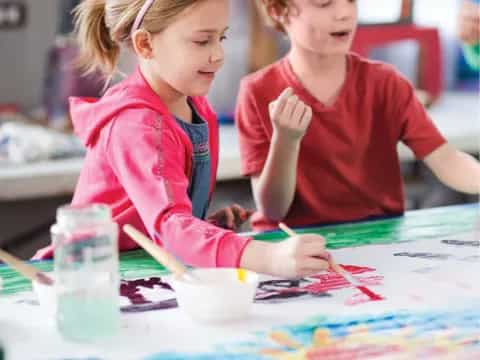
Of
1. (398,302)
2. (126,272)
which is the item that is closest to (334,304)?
(398,302)

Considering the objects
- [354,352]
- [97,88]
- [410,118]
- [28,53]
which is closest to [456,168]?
[410,118]

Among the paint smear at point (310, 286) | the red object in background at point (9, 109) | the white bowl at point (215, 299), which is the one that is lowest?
the red object in background at point (9, 109)

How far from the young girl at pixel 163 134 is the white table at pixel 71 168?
0.72 meters

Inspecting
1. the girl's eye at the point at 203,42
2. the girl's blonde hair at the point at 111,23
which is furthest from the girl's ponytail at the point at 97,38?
the girl's eye at the point at 203,42

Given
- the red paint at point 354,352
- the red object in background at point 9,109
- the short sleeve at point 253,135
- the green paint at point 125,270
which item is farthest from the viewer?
the red object in background at point 9,109

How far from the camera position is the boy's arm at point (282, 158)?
1.47 metres

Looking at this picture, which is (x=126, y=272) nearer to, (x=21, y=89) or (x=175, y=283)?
(x=175, y=283)

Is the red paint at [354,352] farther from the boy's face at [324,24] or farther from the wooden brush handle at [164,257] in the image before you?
the boy's face at [324,24]

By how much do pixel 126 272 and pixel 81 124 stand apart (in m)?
0.26

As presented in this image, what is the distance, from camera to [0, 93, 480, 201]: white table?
→ 222cm

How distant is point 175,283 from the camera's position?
1.12m

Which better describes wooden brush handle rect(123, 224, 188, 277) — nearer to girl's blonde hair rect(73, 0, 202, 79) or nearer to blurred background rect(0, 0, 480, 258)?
girl's blonde hair rect(73, 0, 202, 79)

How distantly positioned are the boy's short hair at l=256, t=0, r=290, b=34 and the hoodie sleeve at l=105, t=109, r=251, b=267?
0.47m

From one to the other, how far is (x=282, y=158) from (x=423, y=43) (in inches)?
63.1
